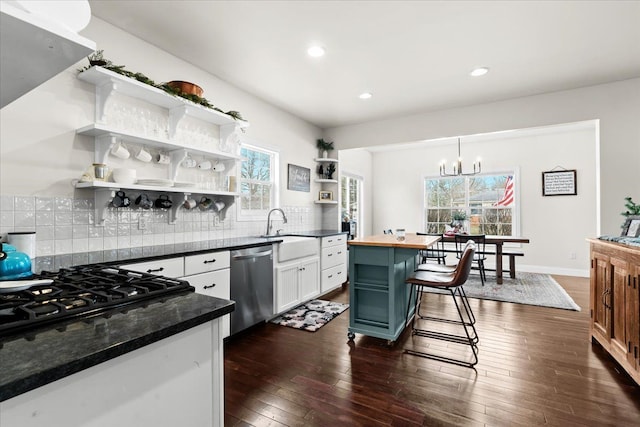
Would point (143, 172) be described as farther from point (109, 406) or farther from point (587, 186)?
point (587, 186)

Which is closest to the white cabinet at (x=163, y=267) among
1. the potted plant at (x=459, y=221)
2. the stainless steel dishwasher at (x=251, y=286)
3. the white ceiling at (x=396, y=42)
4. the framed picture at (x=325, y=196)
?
the stainless steel dishwasher at (x=251, y=286)

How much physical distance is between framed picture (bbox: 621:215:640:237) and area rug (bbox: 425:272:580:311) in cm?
157

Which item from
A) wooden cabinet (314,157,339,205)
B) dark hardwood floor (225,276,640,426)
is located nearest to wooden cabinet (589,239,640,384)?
dark hardwood floor (225,276,640,426)

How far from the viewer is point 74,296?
3.02 feet

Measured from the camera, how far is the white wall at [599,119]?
11.4 feet

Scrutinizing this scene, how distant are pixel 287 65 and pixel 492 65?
2.13 meters

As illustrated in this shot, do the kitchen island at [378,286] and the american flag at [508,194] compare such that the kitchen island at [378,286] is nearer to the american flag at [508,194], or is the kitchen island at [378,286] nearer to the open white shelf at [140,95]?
the open white shelf at [140,95]

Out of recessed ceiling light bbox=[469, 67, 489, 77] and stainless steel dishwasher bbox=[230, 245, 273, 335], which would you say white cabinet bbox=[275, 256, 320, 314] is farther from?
A: recessed ceiling light bbox=[469, 67, 489, 77]

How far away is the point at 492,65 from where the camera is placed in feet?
10.6

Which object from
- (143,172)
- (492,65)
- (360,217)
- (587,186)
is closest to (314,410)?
(143,172)

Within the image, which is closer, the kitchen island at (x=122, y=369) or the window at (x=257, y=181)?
the kitchen island at (x=122, y=369)

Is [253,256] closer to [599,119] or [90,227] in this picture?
[90,227]

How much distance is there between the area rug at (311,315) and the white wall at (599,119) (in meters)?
2.77

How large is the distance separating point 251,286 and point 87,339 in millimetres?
2371
